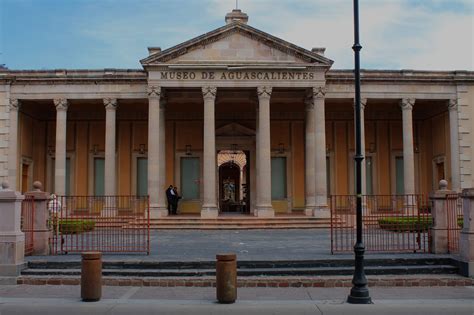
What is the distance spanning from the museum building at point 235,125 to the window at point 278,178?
0.07m

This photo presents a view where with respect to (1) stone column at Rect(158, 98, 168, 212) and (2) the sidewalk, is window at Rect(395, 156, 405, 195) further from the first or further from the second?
(2) the sidewalk

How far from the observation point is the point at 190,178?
108 ft

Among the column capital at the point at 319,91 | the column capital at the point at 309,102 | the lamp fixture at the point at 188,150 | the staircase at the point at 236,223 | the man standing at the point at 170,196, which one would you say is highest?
the column capital at the point at 319,91

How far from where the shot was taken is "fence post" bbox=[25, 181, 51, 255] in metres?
15.3

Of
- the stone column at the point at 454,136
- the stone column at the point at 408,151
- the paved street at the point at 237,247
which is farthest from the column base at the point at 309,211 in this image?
the stone column at the point at 454,136

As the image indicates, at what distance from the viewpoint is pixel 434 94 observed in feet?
99.6

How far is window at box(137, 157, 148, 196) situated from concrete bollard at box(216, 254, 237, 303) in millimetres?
22909

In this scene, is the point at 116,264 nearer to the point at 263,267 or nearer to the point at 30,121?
the point at 263,267

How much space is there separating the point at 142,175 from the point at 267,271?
2108cm

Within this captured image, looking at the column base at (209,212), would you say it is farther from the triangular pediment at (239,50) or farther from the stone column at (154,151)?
the triangular pediment at (239,50)

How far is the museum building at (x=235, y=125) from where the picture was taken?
2788 centimetres

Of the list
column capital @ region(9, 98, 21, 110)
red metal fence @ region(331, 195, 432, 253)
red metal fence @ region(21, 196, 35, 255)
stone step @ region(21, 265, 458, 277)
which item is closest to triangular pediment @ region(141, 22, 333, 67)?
column capital @ region(9, 98, 21, 110)

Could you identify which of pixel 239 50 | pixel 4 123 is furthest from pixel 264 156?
pixel 4 123

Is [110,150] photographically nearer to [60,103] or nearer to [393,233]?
[60,103]
